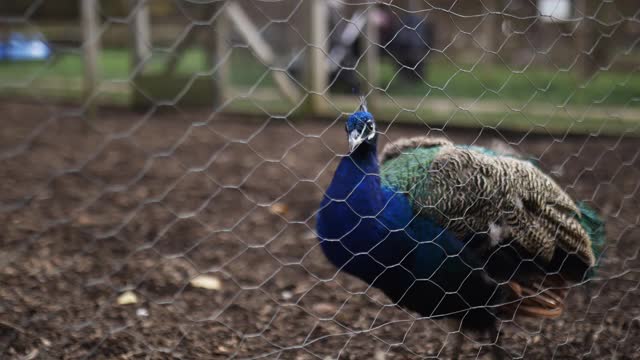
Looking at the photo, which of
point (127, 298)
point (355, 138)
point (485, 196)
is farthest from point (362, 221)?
point (127, 298)

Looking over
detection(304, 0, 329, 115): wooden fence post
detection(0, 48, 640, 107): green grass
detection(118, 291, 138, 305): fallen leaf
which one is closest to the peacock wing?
detection(118, 291, 138, 305): fallen leaf

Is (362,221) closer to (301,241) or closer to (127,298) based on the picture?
(127,298)

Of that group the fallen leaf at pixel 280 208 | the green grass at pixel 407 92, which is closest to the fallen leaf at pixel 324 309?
the fallen leaf at pixel 280 208

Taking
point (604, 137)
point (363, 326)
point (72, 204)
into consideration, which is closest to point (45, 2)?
point (72, 204)

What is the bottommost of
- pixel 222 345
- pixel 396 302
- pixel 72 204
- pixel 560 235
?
pixel 72 204

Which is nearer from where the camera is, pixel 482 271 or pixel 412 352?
pixel 482 271

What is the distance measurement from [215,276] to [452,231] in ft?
4.04

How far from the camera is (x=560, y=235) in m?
2.56

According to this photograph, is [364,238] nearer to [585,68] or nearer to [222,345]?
[222,345]

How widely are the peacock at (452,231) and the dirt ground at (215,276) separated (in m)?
0.11

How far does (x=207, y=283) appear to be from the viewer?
312 centimetres

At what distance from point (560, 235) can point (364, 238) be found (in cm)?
74

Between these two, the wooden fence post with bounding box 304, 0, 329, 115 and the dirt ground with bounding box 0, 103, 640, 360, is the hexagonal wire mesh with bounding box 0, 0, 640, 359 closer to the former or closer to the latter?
the dirt ground with bounding box 0, 103, 640, 360

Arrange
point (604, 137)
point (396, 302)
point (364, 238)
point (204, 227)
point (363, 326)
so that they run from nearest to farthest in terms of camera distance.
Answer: point (364, 238) → point (396, 302) → point (363, 326) → point (204, 227) → point (604, 137)
